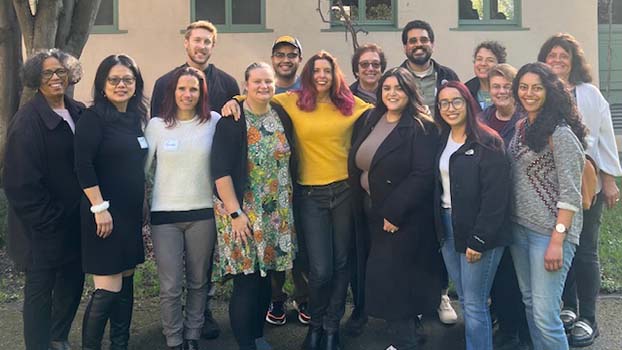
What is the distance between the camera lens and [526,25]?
12367mm

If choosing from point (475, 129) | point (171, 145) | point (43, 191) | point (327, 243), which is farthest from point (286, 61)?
point (43, 191)

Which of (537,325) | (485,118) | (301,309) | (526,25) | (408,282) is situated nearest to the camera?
A: (537,325)

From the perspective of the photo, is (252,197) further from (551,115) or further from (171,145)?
(551,115)

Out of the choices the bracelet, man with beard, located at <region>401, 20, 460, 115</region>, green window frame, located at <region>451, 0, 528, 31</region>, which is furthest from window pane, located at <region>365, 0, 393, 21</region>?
the bracelet

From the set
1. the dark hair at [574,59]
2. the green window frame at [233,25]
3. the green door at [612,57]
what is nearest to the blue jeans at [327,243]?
the dark hair at [574,59]

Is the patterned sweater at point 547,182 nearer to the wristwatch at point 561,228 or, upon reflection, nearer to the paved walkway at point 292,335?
the wristwatch at point 561,228

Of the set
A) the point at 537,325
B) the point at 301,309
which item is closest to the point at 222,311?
the point at 301,309

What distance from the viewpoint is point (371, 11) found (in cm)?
1230

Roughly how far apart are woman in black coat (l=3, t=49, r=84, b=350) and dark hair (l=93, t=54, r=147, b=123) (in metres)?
0.27

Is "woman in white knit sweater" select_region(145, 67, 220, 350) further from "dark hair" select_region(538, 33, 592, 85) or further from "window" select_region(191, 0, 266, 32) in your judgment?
"window" select_region(191, 0, 266, 32)

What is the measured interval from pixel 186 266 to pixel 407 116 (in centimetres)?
181

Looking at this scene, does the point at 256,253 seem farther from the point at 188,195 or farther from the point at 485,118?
the point at 485,118

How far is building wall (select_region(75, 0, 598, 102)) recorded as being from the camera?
38.7ft

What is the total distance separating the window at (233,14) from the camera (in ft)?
39.5
